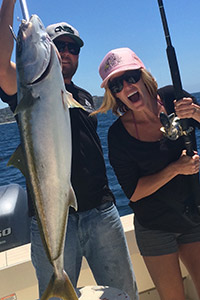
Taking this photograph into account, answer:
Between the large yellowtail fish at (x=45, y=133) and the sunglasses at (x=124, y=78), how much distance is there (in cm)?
86

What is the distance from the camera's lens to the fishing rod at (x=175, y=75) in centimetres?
235

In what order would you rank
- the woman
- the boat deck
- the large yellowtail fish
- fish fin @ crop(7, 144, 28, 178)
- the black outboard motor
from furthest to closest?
the black outboard motor
the boat deck
the woman
fish fin @ crop(7, 144, 28, 178)
the large yellowtail fish

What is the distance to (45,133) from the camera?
153 cm

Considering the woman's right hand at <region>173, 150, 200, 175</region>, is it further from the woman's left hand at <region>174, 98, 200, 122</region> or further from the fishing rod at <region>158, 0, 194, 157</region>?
the woman's left hand at <region>174, 98, 200, 122</region>

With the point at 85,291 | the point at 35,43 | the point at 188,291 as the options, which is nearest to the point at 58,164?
the point at 35,43

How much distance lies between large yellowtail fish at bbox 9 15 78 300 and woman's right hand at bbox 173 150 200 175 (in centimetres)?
95

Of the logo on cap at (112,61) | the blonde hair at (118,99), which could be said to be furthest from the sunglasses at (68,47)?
the blonde hair at (118,99)

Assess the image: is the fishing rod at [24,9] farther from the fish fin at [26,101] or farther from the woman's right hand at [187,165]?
the woman's right hand at [187,165]

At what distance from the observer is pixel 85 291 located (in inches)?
81.7

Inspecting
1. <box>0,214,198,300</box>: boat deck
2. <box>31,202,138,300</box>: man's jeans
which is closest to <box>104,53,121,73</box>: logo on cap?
<box>31,202,138,300</box>: man's jeans

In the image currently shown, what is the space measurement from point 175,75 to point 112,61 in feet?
1.66

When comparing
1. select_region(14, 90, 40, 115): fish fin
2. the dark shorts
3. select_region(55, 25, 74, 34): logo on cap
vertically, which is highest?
select_region(55, 25, 74, 34): logo on cap

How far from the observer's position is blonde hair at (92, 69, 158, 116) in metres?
2.43

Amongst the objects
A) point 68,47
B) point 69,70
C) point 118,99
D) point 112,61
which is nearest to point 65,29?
point 68,47
